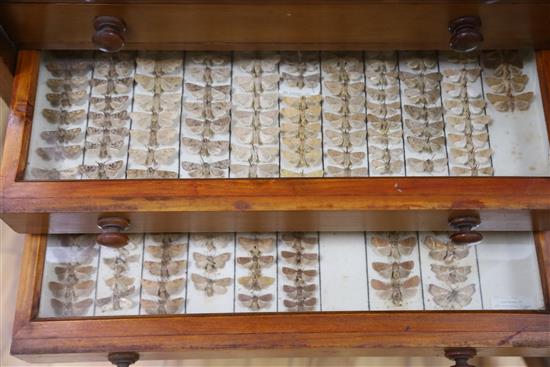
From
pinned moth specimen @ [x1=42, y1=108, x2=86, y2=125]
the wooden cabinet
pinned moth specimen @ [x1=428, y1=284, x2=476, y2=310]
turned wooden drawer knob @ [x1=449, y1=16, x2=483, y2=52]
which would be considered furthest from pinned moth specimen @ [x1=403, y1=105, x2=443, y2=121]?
pinned moth specimen @ [x1=42, y1=108, x2=86, y2=125]

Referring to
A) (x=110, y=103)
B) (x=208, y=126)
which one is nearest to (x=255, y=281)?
(x=208, y=126)

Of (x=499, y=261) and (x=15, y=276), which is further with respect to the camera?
(x=15, y=276)

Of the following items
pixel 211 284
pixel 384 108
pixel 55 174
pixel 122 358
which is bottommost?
pixel 122 358

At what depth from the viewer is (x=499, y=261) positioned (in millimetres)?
978

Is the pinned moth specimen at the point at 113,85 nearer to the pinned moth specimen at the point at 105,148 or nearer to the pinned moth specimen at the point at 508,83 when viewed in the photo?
the pinned moth specimen at the point at 105,148

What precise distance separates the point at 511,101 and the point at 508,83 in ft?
0.09

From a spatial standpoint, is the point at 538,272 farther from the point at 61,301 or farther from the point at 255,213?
the point at 61,301

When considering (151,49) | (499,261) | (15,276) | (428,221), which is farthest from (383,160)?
(15,276)

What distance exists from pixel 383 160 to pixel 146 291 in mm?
377

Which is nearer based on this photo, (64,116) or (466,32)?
(466,32)

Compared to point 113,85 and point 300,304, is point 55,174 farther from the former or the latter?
point 300,304

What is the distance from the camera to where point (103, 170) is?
3.19 ft

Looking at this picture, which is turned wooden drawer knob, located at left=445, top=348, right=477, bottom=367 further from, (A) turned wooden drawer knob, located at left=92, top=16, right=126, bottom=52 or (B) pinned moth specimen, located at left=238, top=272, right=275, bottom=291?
(A) turned wooden drawer knob, located at left=92, top=16, right=126, bottom=52

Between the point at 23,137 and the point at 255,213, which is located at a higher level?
the point at 23,137
